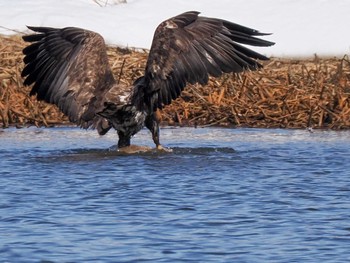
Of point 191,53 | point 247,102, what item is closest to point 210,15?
point 247,102

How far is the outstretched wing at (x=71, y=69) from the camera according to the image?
42.3ft

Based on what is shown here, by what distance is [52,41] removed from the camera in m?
13.2

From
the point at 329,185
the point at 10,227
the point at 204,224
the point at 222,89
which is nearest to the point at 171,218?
the point at 204,224

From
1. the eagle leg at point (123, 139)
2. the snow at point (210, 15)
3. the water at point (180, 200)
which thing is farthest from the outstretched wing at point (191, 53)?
the snow at point (210, 15)

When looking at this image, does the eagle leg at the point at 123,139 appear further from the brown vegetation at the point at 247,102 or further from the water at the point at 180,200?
Answer: the brown vegetation at the point at 247,102

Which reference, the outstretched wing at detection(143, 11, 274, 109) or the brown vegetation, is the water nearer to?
the outstretched wing at detection(143, 11, 274, 109)

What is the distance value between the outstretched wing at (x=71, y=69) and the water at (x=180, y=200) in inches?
25.4

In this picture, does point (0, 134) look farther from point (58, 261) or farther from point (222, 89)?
point (58, 261)

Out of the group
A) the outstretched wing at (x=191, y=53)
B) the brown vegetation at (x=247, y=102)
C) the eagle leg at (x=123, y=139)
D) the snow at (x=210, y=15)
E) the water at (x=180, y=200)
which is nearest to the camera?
the water at (x=180, y=200)

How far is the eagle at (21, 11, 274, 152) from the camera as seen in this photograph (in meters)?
12.3

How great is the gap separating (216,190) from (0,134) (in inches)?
211

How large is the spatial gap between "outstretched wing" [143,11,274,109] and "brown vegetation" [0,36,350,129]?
3.62 m

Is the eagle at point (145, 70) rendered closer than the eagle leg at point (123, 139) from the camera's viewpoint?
Yes

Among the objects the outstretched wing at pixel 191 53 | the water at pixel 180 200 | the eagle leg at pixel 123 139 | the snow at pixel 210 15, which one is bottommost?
the water at pixel 180 200
